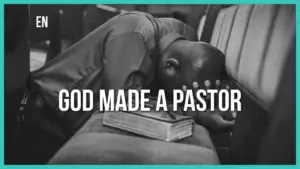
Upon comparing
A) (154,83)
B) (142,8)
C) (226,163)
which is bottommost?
(226,163)

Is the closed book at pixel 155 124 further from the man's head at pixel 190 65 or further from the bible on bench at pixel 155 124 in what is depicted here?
the man's head at pixel 190 65

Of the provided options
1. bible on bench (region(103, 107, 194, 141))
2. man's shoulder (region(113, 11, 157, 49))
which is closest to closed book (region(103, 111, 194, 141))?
bible on bench (region(103, 107, 194, 141))

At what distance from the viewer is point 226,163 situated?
2.19ft

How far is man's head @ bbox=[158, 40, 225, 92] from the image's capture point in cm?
74

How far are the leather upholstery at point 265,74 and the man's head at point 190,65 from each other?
4cm

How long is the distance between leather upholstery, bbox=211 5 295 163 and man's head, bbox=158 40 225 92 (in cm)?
4

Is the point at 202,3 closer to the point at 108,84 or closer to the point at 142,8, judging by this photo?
the point at 142,8

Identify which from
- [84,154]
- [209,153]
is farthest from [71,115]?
[209,153]

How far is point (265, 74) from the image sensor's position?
0.63 metres

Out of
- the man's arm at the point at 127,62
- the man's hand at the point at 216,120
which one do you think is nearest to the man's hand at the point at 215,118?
the man's hand at the point at 216,120

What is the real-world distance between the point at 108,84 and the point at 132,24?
146 millimetres

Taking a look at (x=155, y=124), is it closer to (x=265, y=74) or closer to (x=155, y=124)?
(x=155, y=124)

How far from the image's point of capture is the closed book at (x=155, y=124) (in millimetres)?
618

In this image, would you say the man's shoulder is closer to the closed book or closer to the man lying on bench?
the man lying on bench
